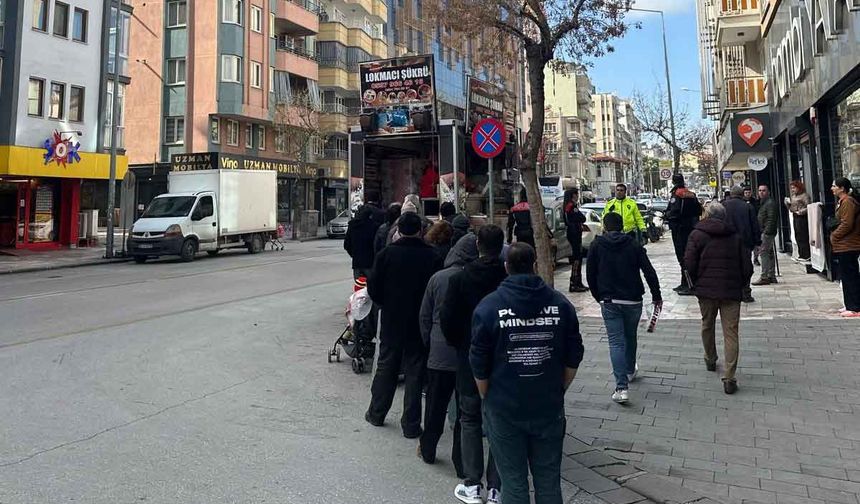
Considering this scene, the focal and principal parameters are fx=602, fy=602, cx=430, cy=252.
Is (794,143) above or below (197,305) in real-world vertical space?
above

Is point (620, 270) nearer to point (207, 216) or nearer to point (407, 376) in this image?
point (407, 376)

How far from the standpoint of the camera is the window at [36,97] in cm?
2342

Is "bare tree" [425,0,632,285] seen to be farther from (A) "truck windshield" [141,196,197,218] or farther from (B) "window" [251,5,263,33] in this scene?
(B) "window" [251,5,263,33]

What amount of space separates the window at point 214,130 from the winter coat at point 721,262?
33346 mm

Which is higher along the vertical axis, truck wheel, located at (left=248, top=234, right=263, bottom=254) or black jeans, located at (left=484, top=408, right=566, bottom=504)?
truck wheel, located at (left=248, top=234, right=263, bottom=254)

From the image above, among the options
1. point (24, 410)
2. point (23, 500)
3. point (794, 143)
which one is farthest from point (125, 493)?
point (794, 143)

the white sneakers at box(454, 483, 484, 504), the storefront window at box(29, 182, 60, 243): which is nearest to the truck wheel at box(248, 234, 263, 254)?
the storefront window at box(29, 182, 60, 243)

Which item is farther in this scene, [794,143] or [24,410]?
[794,143]

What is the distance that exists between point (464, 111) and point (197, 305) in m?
6.13

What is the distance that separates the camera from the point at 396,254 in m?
4.91

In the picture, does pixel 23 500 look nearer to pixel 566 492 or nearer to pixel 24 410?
pixel 24 410

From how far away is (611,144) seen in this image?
12656 cm

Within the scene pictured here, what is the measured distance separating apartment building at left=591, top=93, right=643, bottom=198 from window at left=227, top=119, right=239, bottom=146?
80.9 metres

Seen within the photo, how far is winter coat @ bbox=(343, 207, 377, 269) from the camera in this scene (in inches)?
318
